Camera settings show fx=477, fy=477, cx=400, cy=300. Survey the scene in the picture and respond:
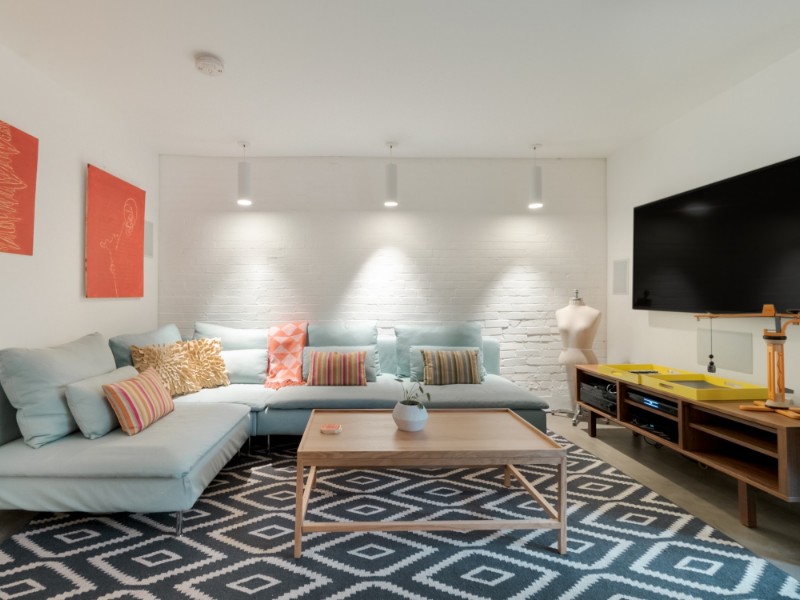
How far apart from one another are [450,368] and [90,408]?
8.10 feet

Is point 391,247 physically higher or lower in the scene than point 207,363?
higher

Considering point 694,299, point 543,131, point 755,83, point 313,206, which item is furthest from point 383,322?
point 755,83

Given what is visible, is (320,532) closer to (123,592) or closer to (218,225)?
(123,592)

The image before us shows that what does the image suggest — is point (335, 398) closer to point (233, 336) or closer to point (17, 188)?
point (233, 336)

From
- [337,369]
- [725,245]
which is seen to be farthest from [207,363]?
[725,245]

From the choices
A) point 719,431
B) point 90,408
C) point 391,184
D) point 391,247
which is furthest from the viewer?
point 391,247

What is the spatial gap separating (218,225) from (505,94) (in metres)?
2.89

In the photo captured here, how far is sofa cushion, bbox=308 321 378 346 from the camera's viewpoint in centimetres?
420

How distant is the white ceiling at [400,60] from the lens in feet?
7.55

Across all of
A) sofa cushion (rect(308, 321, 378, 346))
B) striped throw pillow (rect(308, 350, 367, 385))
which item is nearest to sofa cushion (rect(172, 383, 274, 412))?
striped throw pillow (rect(308, 350, 367, 385))

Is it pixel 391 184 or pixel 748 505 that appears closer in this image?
pixel 748 505

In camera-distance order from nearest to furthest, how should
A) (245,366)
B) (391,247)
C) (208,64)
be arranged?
(208,64)
(245,366)
(391,247)

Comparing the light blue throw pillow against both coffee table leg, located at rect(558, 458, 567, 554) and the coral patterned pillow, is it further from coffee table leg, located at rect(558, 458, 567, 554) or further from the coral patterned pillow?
coffee table leg, located at rect(558, 458, 567, 554)

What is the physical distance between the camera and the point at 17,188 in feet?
8.73
